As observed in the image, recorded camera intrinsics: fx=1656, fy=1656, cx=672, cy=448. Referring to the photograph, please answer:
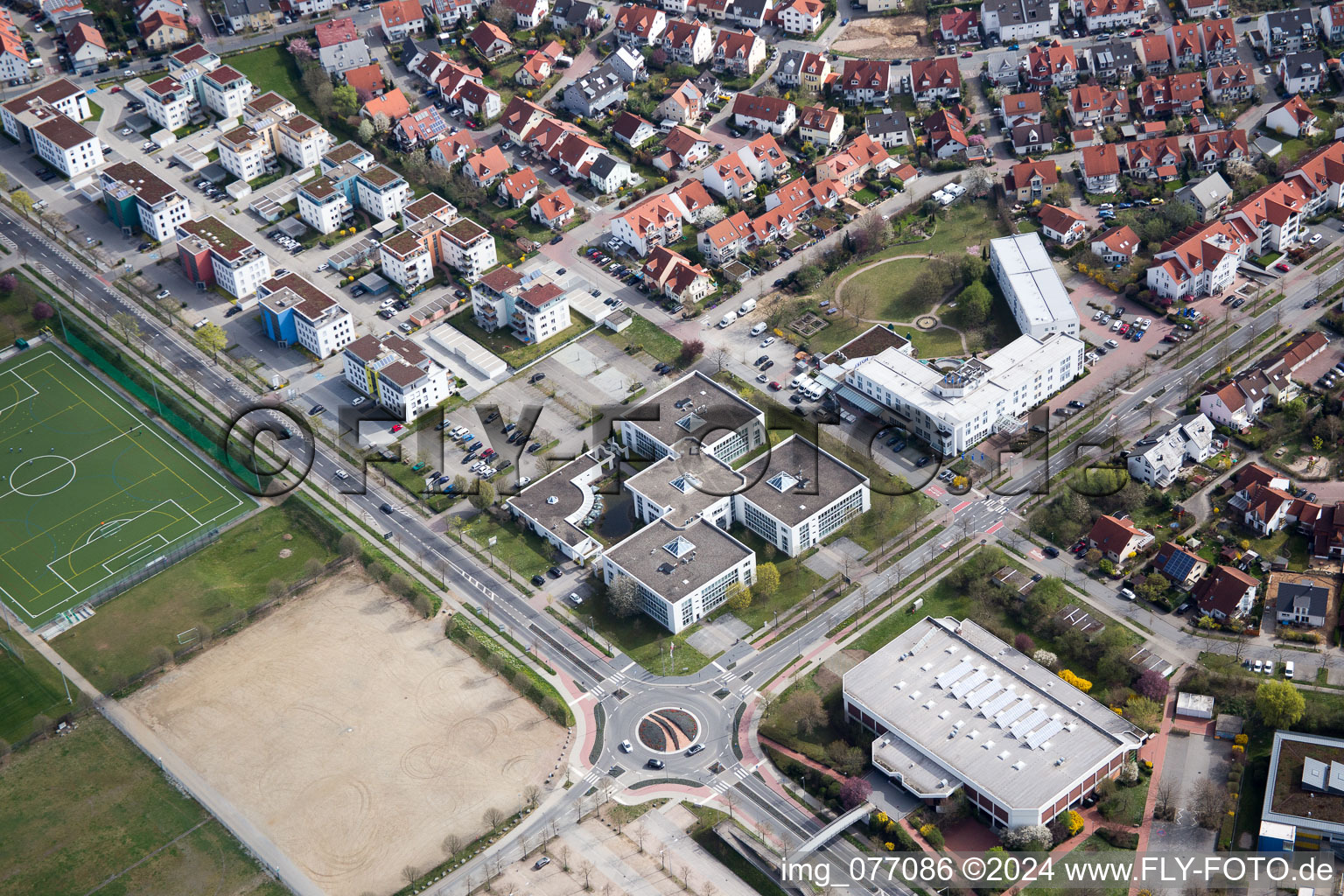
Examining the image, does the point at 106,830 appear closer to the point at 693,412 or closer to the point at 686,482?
the point at 686,482

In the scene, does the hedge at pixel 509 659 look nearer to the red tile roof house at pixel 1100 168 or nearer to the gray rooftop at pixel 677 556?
the gray rooftop at pixel 677 556

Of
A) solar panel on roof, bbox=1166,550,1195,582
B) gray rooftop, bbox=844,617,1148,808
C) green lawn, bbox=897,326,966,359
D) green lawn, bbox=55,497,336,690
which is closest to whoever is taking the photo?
gray rooftop, bbox=844,617,1148,808

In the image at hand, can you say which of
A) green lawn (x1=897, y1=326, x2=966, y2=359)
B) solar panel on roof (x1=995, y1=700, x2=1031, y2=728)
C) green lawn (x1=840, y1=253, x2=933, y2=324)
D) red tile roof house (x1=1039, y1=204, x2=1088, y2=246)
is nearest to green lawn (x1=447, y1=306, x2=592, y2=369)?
green lawn (x1=840, y1=253, x2=933, y2=324)

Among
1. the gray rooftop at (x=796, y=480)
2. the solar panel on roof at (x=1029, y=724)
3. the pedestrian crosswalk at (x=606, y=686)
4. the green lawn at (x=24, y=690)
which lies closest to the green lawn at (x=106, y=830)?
the green lawn at (x=24, y=690)

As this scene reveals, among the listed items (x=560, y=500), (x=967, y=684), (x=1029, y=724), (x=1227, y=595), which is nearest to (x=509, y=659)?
(x=560, y=500)

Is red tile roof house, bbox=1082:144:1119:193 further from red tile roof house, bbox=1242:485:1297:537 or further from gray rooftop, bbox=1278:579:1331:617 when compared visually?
gray rooftop, bbox=1278:579:1331:617

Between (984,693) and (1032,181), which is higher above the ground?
(1032,181)

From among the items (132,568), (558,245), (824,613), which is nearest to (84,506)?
(132,568)
